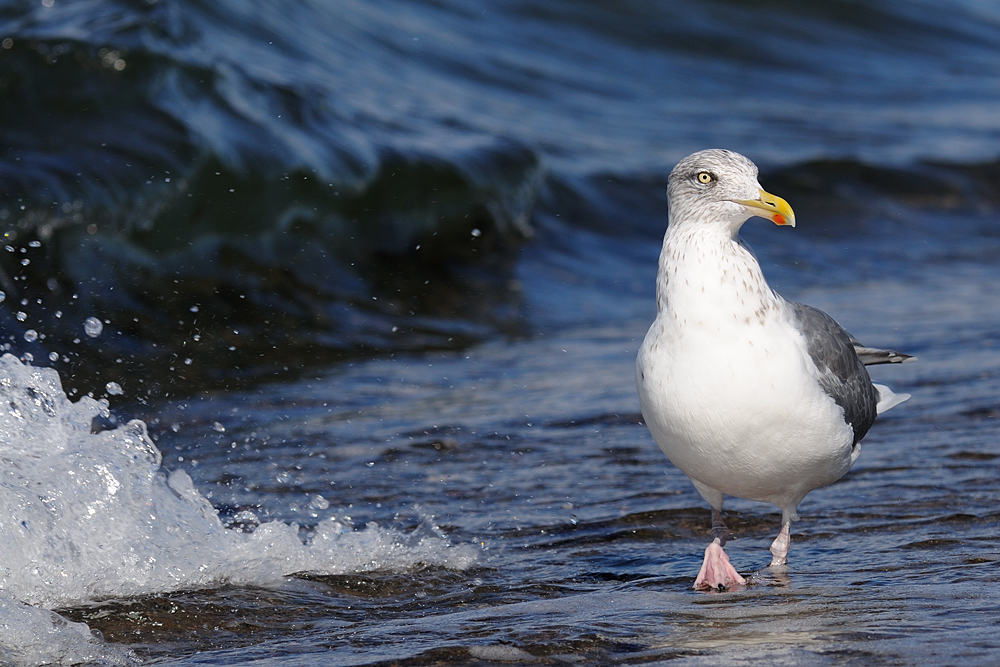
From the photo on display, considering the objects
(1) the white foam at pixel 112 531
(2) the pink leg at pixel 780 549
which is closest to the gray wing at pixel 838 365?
(2) the pink leg at pixel 780 549

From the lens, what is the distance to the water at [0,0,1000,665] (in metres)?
3.70

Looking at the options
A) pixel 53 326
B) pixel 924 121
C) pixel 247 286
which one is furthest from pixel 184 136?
pixel 924 121

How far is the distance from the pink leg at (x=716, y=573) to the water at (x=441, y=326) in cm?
9

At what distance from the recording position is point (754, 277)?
3920mm

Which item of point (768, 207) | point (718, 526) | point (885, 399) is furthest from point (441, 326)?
point (768, 207)

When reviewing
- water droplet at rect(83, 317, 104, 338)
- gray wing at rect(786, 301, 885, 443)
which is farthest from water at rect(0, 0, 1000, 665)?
gray wing at rect(786, 301, 885, 443)

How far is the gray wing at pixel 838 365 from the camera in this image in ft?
13.4

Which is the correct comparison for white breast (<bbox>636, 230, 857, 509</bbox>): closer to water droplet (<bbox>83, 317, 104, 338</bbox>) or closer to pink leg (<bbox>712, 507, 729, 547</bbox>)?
pink leg (<bbox>712, 507, 729, 547</bbox>)

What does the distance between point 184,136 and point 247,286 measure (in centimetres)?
162

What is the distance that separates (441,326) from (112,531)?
4.38 m

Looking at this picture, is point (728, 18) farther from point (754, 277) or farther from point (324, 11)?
point (754, 277)

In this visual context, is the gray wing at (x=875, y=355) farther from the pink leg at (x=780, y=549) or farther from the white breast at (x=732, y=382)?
the pink leg at (x=780, y=549)

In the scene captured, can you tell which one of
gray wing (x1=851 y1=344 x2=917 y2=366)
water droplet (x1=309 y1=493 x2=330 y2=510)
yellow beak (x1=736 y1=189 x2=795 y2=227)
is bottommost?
water droplet (x1=309 y1=493 x2=330 y2=510)

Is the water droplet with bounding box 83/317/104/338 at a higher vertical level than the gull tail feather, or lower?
lower
